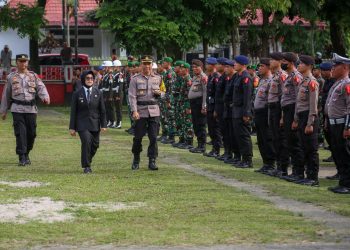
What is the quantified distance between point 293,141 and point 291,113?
0.47m

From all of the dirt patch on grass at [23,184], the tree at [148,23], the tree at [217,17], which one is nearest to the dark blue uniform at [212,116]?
the dirt patch on grass at [23,184]

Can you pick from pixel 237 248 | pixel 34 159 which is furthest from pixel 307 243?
pixel 34 159

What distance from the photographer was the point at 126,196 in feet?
49.0

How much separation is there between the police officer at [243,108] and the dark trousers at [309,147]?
7.87 ft

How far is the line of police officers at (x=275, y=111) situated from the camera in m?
15.6

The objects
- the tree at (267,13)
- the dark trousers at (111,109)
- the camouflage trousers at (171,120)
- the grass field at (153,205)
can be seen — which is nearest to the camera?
the grass field at (153,205)

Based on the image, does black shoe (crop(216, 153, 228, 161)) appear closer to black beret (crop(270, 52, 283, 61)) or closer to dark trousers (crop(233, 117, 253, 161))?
dark trousers (crop(233, 117, 253, 161))

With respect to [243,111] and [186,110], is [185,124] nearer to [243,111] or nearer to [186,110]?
[186,110]

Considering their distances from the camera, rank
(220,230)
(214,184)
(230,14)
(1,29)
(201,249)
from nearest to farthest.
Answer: (201,249), (220,230), (214,184), (230,14), (1,29)

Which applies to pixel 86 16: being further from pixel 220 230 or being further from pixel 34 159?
pixel 220 230

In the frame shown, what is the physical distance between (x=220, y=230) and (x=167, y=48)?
24.8 m

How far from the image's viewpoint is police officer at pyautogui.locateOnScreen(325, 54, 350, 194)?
15.3 m

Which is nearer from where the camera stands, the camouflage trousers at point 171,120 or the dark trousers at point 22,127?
the dark trousers at point 22,127

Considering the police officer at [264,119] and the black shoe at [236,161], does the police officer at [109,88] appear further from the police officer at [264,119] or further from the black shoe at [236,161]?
the police officer at [264,119]
